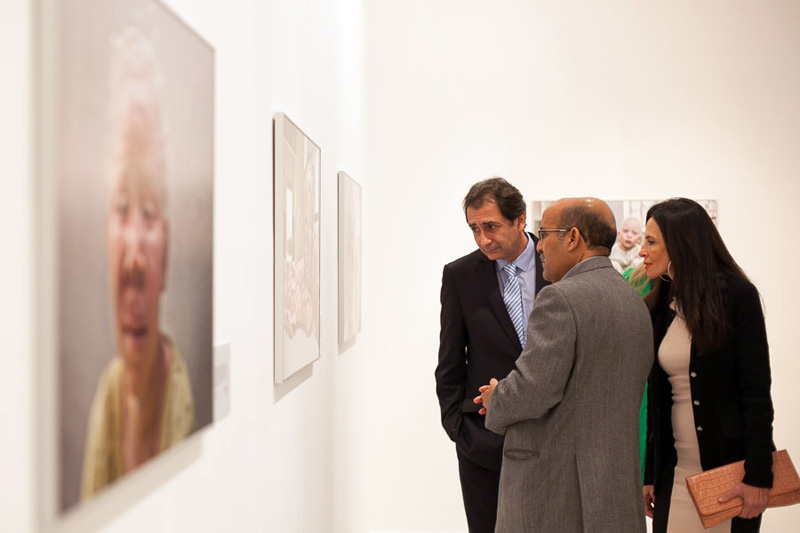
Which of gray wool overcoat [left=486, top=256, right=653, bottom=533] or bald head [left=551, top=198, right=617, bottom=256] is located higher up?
bald head [left=551, top=198, right=617, bottom=256]

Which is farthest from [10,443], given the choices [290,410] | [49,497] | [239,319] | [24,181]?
[290,410]

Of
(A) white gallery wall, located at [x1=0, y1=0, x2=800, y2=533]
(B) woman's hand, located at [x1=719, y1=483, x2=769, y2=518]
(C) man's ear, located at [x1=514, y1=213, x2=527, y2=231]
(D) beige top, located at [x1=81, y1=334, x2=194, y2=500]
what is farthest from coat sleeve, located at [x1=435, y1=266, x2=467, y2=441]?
(D) beige top, located at [x1=81, y1=334, x2=194, y2=500]

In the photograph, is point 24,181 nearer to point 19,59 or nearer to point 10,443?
point 19,59

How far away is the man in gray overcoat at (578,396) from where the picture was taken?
2.34 metres

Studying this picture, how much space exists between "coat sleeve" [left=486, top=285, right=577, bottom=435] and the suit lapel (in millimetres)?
648

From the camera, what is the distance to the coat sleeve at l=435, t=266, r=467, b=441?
10.5 feet

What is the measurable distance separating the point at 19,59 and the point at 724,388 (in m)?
2.55

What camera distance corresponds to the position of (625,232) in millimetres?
5055

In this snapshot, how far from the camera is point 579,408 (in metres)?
2.40

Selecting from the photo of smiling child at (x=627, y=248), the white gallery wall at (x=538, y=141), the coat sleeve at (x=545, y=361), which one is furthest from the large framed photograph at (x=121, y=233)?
the photo of smiling child at (x=627, y=248)

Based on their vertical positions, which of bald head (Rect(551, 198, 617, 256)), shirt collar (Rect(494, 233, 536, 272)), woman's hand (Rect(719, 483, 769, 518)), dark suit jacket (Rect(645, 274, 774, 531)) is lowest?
woman's hand (Rect(719, 483, 769, 518))

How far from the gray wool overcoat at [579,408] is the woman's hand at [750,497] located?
1.14 ft

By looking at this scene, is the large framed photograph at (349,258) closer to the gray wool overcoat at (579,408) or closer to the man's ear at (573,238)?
the gray wool overcoat at (579,408)

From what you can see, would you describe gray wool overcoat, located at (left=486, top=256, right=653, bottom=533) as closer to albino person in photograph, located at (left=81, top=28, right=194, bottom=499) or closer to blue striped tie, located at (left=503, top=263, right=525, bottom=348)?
blue striped tie, located at (left=503, top=263, right=525, bottom=348)
